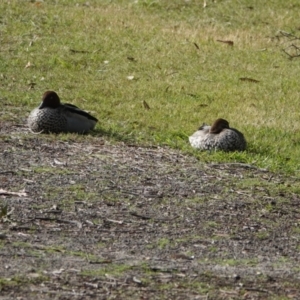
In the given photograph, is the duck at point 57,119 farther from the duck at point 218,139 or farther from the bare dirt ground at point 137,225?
the duck at point 218,139

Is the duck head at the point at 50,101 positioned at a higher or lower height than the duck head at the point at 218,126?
higher

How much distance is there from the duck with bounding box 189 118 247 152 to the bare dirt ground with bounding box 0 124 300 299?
324 millimetres

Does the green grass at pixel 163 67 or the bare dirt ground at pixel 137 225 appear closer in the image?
the bare dirt ground at pixel 137 225

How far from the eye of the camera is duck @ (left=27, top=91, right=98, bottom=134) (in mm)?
10242

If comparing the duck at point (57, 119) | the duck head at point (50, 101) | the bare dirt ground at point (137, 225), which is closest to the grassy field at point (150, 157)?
the bare dirt ground at point (137, 225)

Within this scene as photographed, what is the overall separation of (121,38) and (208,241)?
926 centimetres

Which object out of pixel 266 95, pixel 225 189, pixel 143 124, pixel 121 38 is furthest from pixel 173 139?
pixel 121 38

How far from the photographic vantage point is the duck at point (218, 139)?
10.1 m

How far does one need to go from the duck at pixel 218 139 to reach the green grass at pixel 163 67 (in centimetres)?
14

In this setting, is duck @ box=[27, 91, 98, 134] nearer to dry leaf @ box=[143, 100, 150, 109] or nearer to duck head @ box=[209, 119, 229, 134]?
duck head @ box=[209, 119, 229, 134]

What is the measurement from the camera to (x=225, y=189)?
28.2 feet

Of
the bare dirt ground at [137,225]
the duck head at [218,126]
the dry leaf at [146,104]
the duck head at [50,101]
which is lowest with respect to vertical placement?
the dry leaf at [146,104]

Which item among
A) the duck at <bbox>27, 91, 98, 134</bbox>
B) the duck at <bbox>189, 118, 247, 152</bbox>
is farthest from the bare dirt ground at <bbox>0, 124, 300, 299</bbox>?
the duck at <bbox>189, 118, 247, 152</bbox>

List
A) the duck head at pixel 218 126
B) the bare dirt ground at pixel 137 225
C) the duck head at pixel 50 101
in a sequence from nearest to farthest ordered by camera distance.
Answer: the bare dirt ground at pixel 137 225 → the duck head at pixel 218 126 → the duck head at pixel 50 101
